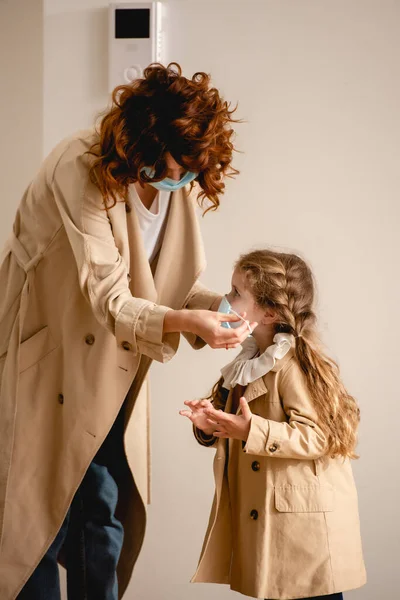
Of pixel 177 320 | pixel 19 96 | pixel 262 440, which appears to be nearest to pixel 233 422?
pixel 262 440

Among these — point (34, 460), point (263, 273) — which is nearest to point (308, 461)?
point (263, 273)

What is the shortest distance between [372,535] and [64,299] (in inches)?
45.5

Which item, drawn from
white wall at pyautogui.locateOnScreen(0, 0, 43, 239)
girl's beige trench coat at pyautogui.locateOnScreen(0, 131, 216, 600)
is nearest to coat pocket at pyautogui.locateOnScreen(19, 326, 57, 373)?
girl's beige trench coat at pyautogui.locateOnScreen(0, 131, 216, 600)

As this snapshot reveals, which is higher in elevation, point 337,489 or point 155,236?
point 155,236

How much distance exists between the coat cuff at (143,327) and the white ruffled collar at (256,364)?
277 millimetres

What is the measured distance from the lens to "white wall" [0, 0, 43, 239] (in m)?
2.17

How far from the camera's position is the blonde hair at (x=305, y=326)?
1.56 m

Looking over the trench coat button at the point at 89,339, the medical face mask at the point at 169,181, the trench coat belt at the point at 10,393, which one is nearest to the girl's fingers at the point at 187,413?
the trench coat button at the point at 89,339

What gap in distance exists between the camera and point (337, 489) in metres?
1.59

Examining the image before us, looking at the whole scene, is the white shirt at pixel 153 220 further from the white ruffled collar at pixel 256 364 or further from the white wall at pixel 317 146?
the white wall at pixel 317 146

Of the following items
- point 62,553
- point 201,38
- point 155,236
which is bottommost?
point 62,553

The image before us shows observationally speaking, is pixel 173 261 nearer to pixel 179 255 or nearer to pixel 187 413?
pixel 179 255

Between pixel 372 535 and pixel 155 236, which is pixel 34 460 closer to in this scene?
pixel 155 236

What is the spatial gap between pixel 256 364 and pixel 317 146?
30.0 inches
